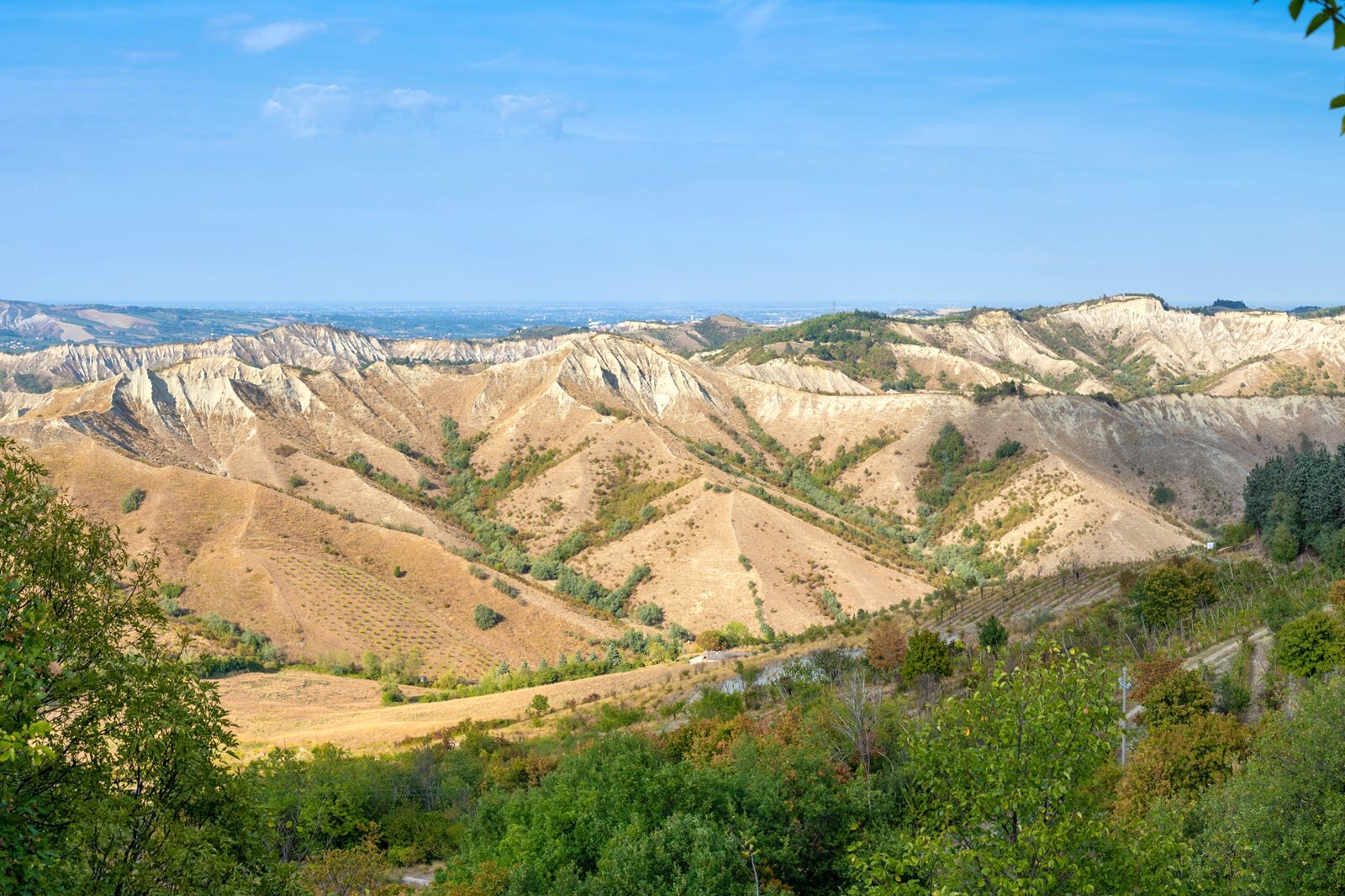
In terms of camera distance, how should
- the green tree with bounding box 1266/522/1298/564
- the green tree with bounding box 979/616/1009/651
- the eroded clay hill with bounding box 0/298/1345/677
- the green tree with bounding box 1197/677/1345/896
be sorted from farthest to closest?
the eroded clay hill with bounding box 0/298/1345/677 → the green tree with bounding box 1266/522/1298/564 → the green tree with bounding box 979/616/1009/651 → the green tree with bounding box 1197/677/1345/896

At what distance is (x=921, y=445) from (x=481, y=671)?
60.9 metres

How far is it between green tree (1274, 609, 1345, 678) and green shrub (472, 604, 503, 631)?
4993 cm

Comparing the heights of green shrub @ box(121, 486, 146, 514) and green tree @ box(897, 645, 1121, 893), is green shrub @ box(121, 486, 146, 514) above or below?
below

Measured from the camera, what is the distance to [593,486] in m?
88.1

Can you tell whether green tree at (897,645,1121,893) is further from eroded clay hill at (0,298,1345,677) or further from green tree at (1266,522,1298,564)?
eroded clay hill at (0,298,1345,677)

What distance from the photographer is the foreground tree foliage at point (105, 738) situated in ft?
27.7

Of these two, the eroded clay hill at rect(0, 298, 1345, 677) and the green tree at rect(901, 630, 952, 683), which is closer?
the green tree at rect(901, 630, 952, 683)

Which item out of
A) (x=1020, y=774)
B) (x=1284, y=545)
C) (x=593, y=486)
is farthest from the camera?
(x=593, y=486)

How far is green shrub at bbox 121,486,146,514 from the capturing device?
67812 mm

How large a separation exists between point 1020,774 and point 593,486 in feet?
256

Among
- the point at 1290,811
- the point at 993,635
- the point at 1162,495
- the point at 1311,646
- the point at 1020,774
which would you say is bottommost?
the point at 993,635

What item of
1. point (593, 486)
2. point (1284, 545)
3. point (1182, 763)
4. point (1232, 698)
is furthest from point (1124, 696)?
point (593, 486)

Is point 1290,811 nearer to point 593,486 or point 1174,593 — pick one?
point 1174,593

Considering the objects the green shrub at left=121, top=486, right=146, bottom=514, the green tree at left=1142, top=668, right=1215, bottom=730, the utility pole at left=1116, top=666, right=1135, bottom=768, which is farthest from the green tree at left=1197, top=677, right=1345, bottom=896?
the green shrub at left=121, top=486, right=146, bottom=514
